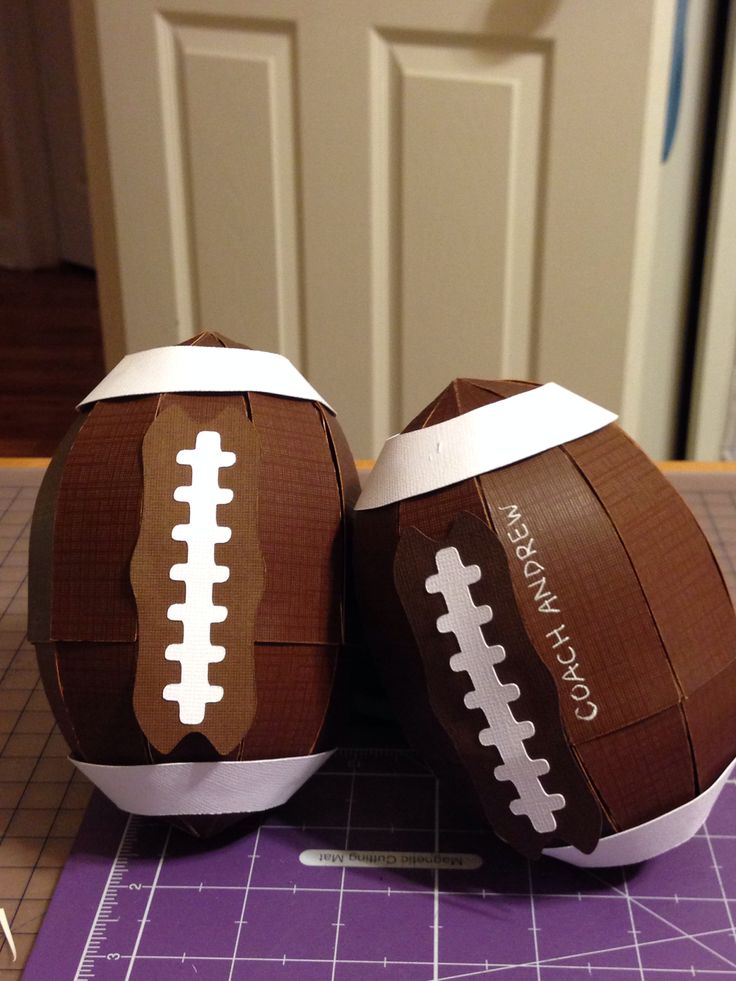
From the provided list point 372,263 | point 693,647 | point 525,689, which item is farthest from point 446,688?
point 372,263

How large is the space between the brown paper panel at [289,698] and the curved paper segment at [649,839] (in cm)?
18

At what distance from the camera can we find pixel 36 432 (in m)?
2.27

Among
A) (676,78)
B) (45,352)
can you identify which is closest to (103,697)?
(676,78)

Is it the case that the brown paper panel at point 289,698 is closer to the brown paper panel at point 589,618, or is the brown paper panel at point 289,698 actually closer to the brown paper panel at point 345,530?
the brown paper panel at point 345,530

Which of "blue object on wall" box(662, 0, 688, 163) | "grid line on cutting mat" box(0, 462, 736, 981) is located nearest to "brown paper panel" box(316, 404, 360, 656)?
"grid line on cutting mat" box(0, 462, 736, 981)

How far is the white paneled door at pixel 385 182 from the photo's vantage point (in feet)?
4.66

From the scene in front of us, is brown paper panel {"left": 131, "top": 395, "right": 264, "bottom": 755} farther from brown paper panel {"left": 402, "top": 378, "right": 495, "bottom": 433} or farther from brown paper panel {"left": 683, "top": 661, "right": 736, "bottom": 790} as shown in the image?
brown paper panel {"left": 683, "top": 661, "right": 736, "bottom": 790}

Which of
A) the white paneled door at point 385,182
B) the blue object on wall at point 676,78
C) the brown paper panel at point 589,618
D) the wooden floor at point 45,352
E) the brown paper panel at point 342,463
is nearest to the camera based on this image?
the brown paper panel at point 589,618

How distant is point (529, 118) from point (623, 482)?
92 cm

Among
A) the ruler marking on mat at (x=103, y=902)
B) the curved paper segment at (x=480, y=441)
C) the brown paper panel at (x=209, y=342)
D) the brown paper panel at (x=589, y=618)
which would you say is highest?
the brown paper panel at (x=209, y=342)

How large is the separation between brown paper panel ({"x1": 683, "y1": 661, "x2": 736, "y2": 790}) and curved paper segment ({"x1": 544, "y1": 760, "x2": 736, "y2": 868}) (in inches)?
0.5

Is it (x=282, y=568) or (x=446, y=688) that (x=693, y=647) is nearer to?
(x=446, y=688)

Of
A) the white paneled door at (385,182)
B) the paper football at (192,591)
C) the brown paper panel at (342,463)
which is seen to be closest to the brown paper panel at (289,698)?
the paper football at (192,591)

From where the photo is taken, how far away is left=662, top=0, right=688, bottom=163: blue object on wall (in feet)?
5.16
